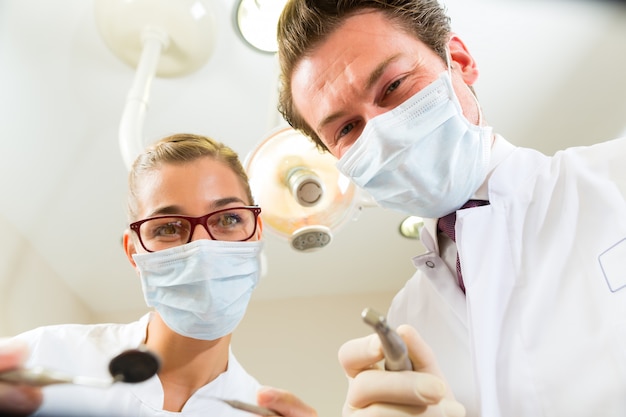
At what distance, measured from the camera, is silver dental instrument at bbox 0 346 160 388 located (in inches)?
12.5

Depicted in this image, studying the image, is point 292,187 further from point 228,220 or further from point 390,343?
point 390,343

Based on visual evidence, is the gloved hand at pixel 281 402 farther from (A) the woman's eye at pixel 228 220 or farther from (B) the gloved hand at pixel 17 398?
(A) the woman's eye at pixel 228 220

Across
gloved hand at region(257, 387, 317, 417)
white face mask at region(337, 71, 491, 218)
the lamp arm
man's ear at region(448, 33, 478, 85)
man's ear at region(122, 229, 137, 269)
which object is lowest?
gloved hand at region(257, 387, 317, 417)

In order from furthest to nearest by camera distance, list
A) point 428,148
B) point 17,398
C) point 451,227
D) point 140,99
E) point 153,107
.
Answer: point 153,107, point 140,99, point 451,227, point 428,148, point 17,398

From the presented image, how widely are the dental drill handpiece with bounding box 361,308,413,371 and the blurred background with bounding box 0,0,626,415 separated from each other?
0.95 meters

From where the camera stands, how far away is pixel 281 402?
18.3 inches

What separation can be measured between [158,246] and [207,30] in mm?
730

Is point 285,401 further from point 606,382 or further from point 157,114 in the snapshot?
point 157,114

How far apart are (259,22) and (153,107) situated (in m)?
0.47

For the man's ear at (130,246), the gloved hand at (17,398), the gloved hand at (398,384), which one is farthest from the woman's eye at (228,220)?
the gloved hand at (17,398)

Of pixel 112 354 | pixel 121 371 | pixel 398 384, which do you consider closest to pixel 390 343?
pixel 398 384

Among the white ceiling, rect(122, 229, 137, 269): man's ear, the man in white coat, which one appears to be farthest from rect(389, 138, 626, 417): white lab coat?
the white ceiling

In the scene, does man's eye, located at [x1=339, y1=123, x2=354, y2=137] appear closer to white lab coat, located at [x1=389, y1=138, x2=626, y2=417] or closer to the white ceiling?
white lab coat, located at [x1=389, y1=138, x2=626, y2=417]

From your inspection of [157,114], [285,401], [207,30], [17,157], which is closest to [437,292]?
[285,401]
